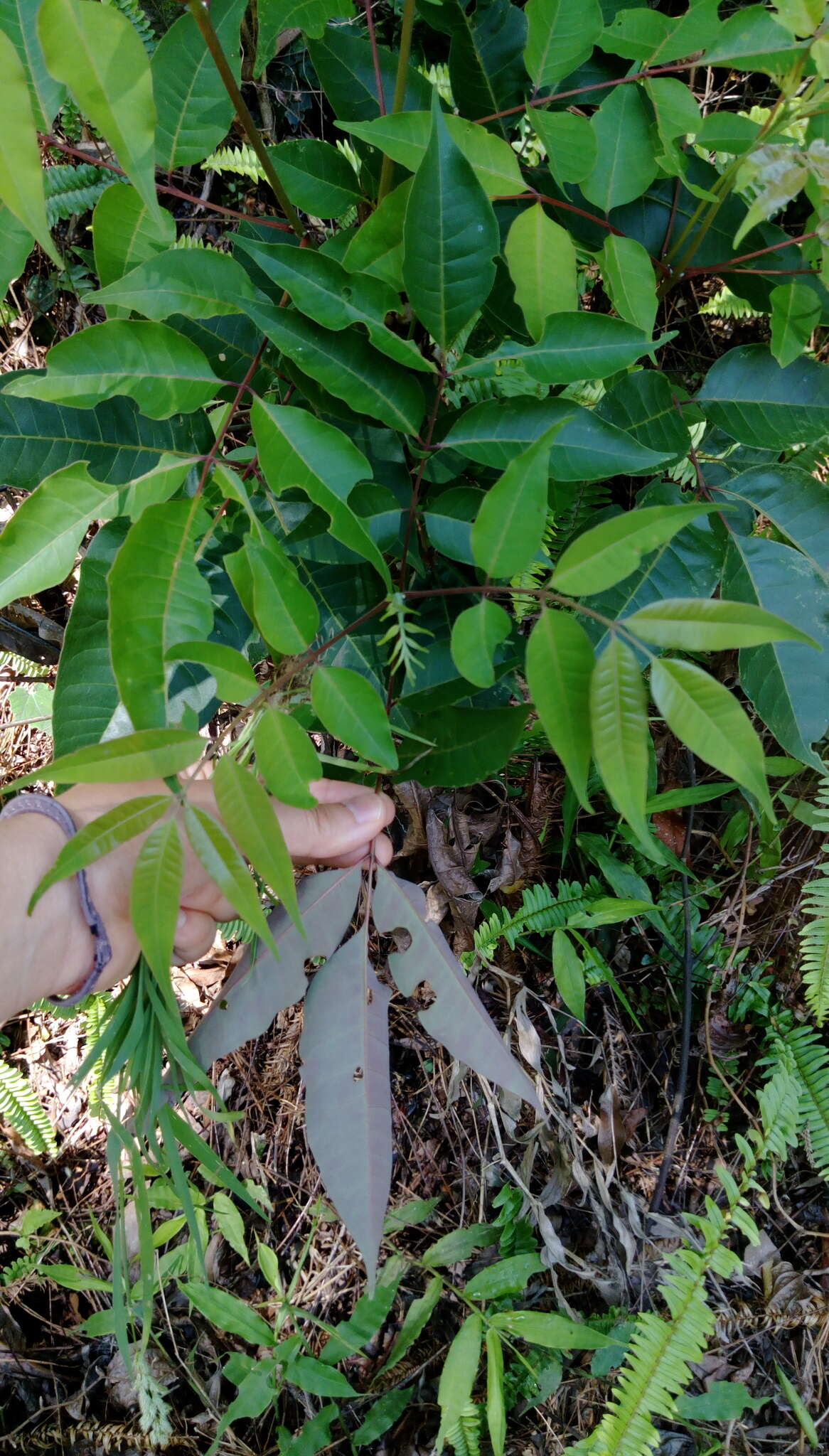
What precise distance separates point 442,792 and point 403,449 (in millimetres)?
677

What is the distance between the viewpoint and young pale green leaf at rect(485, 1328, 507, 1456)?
1.45 metres

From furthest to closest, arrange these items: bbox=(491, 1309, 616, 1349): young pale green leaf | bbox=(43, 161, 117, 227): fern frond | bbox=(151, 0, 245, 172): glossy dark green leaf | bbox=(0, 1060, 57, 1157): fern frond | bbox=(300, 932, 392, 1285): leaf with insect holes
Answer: bbox=(0, 1060, 57, 1157): fern frond, bbox=(43, 161, 117, 227): fern frond, bbox=(491, 1309, 616, 1349): young pale green leaf, bbox=(300, 932, 392, 1285): leaf with insect holes, bbox=(151, 0, 245, 172): glossy dark green leaf

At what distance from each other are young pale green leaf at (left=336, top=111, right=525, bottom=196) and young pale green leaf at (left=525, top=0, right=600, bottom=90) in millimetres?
87

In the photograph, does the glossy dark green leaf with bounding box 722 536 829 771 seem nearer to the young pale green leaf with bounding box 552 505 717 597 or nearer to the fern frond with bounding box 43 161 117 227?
the young pale green leaf with bounding box 552 505 717 597

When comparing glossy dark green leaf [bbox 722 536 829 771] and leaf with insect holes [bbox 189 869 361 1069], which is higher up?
glossy dark green leaf [bbox 722 536 829 771]

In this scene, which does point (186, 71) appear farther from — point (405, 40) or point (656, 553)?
point (656, 553)

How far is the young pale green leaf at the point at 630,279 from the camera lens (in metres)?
0.96

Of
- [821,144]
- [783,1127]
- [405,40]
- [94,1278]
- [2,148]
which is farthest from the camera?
[94,1278]

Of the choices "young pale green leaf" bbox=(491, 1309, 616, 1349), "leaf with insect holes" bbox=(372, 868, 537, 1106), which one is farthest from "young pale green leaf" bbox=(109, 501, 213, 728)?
"young pale green leaf" bbox=(491, 1309, 616, 1349)

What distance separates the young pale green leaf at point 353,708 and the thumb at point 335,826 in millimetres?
249

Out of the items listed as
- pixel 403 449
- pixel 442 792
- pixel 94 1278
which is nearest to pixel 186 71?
pixel 403 449

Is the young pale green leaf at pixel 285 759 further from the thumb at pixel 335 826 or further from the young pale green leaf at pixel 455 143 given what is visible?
the young pale green leaf at pixel 455 143

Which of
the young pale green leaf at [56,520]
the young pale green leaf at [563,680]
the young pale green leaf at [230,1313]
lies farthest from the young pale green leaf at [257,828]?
the young pale green leaf at [230,1313]

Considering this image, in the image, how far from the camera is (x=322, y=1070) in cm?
106
